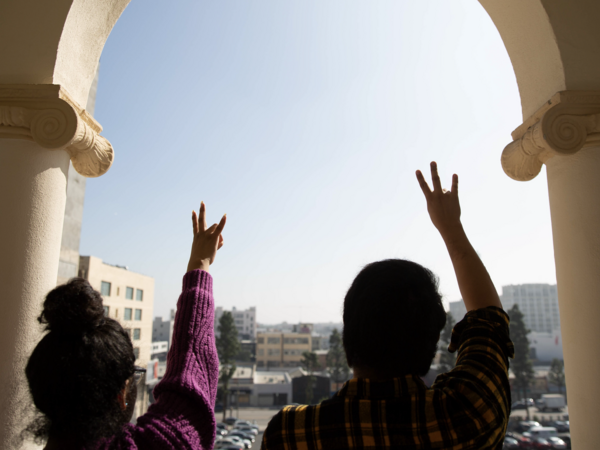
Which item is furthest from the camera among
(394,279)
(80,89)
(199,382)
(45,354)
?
(80,89)

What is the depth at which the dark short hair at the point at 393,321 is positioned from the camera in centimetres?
136

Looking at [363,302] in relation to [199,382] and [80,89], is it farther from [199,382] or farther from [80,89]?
[80,89]

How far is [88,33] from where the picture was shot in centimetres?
344

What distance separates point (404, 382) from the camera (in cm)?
132

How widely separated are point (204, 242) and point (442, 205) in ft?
3.79

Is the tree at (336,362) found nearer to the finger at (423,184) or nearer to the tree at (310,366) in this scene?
the tree at (310,366)

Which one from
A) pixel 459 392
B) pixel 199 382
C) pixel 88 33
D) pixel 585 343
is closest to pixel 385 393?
pixel 459 392

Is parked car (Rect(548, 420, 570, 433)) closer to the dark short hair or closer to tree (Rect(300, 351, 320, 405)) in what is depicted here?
tree (Rect(300, 351, 320, 405))

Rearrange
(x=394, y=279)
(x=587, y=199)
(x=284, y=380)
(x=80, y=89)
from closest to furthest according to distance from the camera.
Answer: (x=394, y=279) < (x=587, y=199) < (x=80, y=89) < (x=284, y=380)

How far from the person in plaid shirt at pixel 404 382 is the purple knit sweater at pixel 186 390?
32 centimetres

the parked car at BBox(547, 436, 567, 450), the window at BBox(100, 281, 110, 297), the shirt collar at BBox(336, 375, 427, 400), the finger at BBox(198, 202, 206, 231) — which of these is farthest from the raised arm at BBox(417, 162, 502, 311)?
the parked car at BBox(547, 436, 567, 450)

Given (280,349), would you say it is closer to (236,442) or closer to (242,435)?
(242,435)

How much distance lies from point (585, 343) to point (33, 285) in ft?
11.8

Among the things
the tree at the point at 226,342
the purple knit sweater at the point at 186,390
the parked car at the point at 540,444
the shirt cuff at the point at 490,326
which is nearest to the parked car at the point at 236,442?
the tree at the point at 226,342
